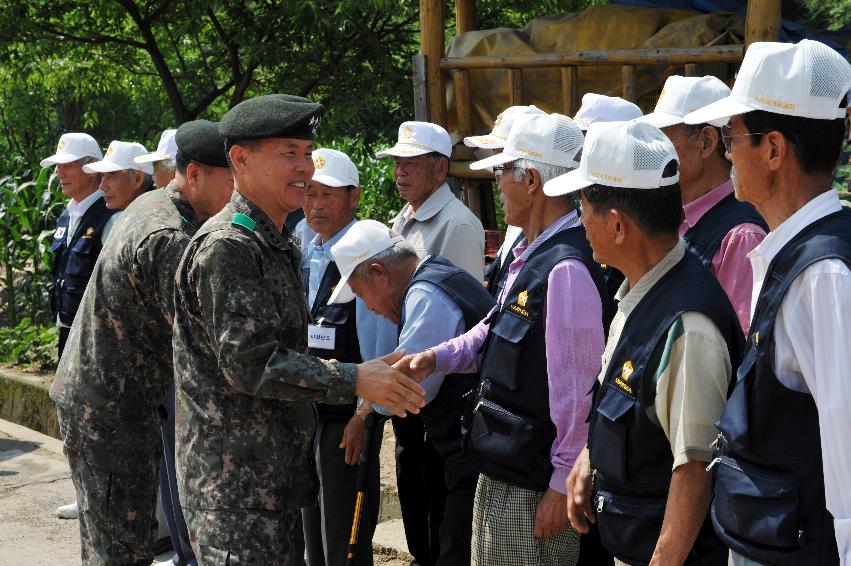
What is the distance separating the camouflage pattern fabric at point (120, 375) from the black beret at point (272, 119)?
794 millimetres

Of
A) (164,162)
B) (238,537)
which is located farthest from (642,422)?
(164,162)

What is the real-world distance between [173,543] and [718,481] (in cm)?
356

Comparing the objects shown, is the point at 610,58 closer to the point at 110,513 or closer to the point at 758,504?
the point at 110,513

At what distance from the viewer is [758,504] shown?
7.41 feet

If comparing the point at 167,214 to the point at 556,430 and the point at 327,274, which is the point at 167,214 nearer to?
the point at 327,274

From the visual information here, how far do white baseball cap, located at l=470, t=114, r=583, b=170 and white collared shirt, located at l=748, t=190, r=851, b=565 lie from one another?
1.45 m

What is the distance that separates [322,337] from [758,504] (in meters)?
2.67

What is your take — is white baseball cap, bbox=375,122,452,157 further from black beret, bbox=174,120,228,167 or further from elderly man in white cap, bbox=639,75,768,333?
elderly man in white cap, bbox=639,75,768,333

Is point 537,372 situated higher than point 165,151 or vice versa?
point 165,151

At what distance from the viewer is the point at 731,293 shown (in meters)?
3.26

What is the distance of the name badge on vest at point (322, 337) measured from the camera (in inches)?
183

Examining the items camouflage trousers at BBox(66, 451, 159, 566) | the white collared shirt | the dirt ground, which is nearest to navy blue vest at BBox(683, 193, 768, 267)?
the white collared shirt

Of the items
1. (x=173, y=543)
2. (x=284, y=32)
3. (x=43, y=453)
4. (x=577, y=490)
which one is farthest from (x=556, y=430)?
(x=284, y=32)

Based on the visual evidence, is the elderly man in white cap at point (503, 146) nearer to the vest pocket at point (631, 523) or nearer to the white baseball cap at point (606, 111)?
the white baseball cap at point (606, 111)
